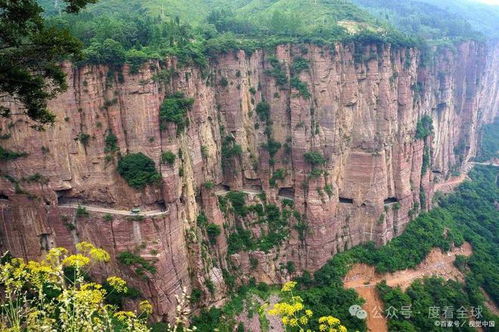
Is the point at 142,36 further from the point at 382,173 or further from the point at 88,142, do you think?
the point at 382,173

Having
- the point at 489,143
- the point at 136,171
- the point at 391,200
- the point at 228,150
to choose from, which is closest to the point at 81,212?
the point at 136,171

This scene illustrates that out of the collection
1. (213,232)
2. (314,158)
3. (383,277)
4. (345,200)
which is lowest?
(383,277)

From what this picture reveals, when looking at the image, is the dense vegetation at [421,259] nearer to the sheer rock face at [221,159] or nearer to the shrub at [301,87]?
the sheer rock face at [221,159]

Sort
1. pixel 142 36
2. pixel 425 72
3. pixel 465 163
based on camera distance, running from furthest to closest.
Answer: pixel 465 163
pixel 425 72
pixel 142 36

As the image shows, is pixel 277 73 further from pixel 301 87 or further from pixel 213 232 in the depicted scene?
pixel 213 232

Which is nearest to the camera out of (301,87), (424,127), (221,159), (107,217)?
(107,217)

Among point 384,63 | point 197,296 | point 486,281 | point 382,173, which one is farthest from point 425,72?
point 197,296

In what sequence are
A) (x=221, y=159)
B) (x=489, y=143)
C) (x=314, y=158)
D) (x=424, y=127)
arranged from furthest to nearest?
(x=489, y=143)
(x=424, y=127)
(x=221, y=159)
(x=314, y=158)
